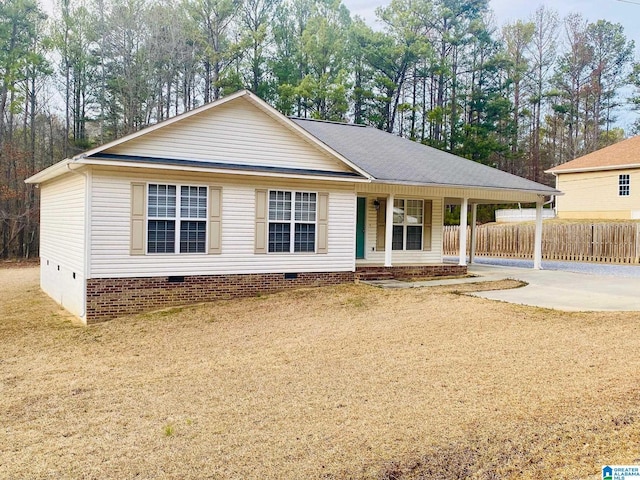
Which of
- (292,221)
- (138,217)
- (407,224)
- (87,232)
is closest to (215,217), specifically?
(138,217)

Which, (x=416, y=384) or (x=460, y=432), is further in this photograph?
(x=416, y=384)

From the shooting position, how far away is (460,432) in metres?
4.57

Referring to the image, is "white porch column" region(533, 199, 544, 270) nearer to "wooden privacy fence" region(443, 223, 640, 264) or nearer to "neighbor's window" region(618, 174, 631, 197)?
"wooden privacy fence" region(443, 223, 640, 264)

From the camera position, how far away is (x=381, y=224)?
51.4ft

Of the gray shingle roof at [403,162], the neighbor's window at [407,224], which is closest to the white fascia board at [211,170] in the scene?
the gray shingle roof at [403,162]

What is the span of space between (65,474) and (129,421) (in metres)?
1.14

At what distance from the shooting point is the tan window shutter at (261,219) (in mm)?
12281

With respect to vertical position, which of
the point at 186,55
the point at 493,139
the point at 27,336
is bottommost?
the point at 27,336

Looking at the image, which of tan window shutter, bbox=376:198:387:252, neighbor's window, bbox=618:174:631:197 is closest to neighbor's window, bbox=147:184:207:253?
tan window shutter, bbox=376:198:387:252

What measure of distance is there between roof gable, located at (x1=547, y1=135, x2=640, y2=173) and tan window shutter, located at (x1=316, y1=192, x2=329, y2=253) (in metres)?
21.6

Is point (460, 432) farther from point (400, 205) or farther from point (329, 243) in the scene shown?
point (400, 205)

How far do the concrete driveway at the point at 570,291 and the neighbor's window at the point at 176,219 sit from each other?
6.57 metres

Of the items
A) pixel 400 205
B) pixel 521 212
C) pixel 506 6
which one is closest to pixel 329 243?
pixel 400 205

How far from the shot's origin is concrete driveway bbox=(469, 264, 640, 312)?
10164 mm
